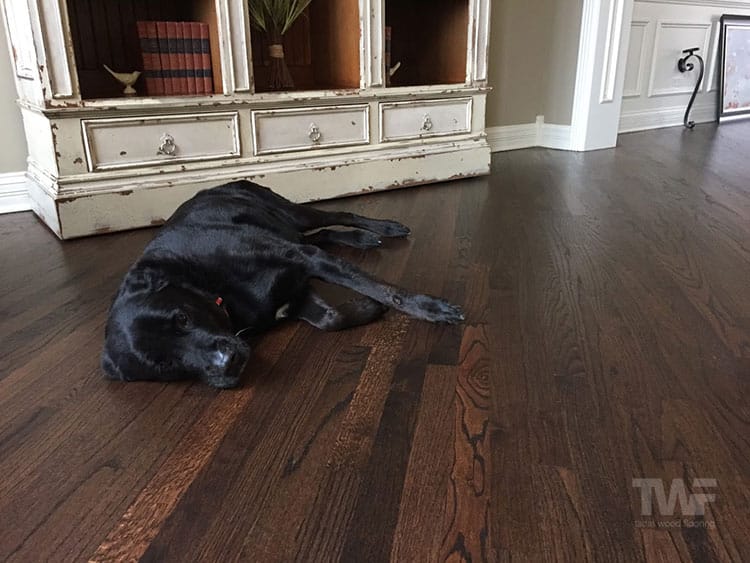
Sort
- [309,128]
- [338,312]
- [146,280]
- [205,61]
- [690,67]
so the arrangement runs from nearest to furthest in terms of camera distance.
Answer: [146,280] → [338,312] → [205,61] → [309,128] → [690,67]

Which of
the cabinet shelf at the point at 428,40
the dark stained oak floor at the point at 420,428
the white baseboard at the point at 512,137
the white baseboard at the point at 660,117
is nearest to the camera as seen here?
the dark stained oak floor at the point at 420,428

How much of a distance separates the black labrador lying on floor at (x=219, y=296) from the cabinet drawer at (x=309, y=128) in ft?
2.58

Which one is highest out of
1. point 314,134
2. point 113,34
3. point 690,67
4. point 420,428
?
point 113,34

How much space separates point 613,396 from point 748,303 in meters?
0.70

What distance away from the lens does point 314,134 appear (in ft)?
8.87

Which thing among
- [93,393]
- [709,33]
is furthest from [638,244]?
[709,33]

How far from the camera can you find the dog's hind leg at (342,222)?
2.08 m

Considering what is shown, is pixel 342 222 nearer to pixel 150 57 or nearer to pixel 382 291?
pixel 382 291

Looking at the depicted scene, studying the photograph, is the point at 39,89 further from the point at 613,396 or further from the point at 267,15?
the point at 613,396

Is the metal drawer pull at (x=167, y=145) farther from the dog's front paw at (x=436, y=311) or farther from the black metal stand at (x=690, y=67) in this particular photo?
the black metal stand at (x=690, y=67)

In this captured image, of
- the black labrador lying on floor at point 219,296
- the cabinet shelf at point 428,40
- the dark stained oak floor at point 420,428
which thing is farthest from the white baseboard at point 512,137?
the black labrador lying on floor at point 219,296

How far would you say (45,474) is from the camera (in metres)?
1.01

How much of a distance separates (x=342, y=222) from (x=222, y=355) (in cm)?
110

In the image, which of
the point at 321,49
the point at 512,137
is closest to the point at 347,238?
the point at 321,49
